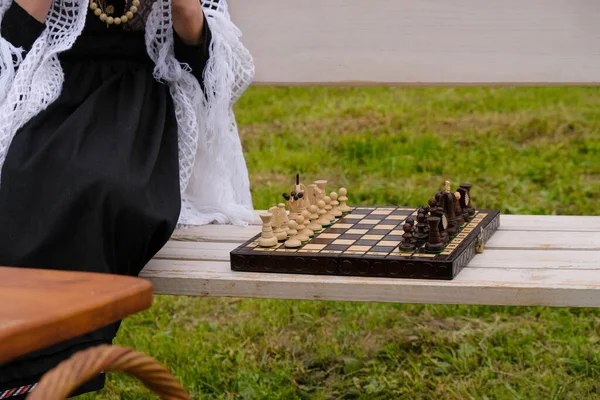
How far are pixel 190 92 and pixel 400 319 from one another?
3.53 ft

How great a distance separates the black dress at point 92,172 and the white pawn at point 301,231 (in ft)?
0.83

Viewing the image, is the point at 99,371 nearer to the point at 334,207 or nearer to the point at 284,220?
the point at 284,220

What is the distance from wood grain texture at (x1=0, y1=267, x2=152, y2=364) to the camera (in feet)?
3.43

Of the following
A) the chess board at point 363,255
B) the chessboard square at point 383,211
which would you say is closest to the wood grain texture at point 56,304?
the chess board at point 363,255

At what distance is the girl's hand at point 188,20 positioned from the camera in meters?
2.02

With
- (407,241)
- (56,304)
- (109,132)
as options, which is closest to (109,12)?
(109,132)

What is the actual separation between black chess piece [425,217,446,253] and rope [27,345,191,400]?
0.71m

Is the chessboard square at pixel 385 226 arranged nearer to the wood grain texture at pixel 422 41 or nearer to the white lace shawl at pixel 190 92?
the white lace shawl at pixel 190 92

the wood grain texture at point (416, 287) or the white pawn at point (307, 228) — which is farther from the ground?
the white pawn at point (307, 228)

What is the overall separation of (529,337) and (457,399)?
408 millimetres

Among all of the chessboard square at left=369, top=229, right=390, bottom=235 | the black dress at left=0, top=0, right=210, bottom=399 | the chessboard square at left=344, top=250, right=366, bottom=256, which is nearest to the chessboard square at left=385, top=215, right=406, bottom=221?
the chessboard square at left=369, top=229, right=390, bottom=235

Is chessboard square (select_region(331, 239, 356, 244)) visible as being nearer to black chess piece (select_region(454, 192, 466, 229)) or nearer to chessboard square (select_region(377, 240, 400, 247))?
chessboard square (select_region(377, 240, 400, 247))

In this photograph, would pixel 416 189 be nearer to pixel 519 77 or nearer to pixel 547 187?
pixel 547 187

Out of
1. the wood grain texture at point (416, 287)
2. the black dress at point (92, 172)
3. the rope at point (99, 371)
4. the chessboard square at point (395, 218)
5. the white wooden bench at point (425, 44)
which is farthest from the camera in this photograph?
the white wooden bench at point (425, 44)
